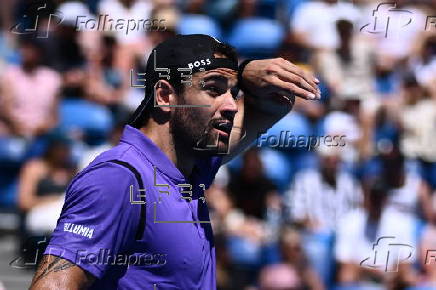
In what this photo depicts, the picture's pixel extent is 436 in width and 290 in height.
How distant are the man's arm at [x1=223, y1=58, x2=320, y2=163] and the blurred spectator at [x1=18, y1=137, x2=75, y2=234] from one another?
331 cm

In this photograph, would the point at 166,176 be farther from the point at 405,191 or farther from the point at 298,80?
the point at 405,191

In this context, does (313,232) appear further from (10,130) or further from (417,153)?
(10,130)

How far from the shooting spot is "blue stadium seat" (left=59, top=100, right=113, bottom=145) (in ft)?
24.9

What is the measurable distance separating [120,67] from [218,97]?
475 cm

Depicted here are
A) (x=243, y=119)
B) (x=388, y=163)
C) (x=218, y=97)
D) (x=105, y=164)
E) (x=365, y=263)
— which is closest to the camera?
(x=105, y=164)

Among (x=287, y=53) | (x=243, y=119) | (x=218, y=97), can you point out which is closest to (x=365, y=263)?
(x=287, y=53)

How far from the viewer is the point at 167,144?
3148 millimetres

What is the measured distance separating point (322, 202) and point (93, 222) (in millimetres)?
4431

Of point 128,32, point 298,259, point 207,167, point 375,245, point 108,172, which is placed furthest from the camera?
point 128,32

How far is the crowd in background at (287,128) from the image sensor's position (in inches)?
263

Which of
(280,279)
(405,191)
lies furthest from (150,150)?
(405,191)

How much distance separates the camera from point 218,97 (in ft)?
10.5

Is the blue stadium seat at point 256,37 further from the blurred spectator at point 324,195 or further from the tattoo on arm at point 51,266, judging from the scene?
the tattoo on arm at point 51,266

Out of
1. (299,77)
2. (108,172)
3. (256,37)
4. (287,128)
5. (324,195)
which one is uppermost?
(256,37)
